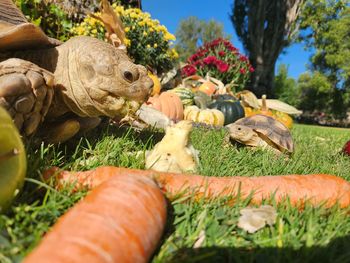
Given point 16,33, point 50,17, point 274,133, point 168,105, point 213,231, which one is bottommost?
point 168,105

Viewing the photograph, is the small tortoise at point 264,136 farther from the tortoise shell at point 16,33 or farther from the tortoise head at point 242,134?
the tortoise shell at point 16,33

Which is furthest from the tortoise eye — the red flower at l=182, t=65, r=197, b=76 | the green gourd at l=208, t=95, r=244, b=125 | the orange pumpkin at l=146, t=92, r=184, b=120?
the red flower at l=182, t=65, r=197, b=76

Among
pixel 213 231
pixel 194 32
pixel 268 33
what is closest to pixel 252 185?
pixel 213 231

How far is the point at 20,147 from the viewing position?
131 cm

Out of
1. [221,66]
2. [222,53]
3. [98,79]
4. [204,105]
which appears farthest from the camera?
[222,53]

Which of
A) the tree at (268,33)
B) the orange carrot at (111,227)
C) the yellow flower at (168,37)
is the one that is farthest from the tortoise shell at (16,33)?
the tree at (268,33)

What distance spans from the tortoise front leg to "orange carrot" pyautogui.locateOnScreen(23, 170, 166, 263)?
29.9 inches

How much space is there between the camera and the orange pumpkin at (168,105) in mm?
5898

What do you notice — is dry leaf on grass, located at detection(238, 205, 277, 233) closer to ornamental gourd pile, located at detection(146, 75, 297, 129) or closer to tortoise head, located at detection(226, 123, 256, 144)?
tortoise head, located at detection(226, 123, 256, 144)

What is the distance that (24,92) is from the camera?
5.73ft

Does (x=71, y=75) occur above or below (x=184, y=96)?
above

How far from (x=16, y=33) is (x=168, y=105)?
4.06m

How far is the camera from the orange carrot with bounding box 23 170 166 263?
0.97 metres

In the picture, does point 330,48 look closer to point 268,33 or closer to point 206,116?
point 268,33
